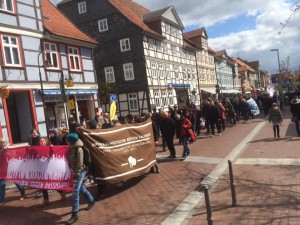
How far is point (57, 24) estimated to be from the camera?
23.2m

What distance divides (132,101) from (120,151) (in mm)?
28325

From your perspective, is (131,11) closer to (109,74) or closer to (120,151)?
(109,74)

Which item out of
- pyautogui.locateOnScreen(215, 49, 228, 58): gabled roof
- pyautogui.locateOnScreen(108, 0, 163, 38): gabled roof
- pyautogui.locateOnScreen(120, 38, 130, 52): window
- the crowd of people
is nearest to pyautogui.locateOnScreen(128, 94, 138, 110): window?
pyautogui.locateOnScreen(120, 38, 130, 52): window

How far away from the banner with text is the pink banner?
650 mm

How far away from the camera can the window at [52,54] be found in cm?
2102

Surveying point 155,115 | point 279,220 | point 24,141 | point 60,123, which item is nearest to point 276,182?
point 279,220

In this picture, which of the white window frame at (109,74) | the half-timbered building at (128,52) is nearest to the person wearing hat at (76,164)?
the half-timbered building at (128,52)

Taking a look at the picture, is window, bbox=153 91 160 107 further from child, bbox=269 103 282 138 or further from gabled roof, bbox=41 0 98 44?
child, bbox=269 103 282 138

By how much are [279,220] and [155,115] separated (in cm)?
1196

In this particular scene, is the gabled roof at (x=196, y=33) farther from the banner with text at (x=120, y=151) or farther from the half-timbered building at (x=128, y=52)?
the banner with text at (x=120, y=151)

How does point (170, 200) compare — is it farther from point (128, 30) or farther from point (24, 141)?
point (128, 30)

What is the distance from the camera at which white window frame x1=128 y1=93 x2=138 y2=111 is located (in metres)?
36.9

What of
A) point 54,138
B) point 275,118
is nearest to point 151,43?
point 275,118

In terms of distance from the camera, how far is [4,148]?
364 inches
